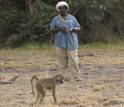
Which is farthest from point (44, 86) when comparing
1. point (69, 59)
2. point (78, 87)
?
point (69, 59)

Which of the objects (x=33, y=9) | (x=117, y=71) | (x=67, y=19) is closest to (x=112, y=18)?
(x=33, y=9)

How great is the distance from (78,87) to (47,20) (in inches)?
333

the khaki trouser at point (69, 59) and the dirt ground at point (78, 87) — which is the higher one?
the khaki trouser at point (69, 59)

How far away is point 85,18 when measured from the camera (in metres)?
15.4

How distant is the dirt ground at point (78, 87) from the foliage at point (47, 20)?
16.3ft

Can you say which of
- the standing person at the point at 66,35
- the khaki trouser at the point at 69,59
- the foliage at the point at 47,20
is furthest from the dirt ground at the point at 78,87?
the foliage at the point at 47,20

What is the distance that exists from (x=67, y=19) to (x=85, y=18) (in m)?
8.89

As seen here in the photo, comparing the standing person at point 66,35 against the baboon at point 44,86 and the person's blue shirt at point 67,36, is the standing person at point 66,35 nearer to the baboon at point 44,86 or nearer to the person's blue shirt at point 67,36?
the person's blue shirt at point 67,36

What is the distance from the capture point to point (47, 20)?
14.2 m

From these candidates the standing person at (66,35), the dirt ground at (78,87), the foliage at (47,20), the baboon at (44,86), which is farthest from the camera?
the foliage at (47,20)

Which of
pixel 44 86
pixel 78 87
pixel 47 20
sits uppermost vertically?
pixel 47 20

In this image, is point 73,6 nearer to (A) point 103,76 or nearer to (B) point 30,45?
(B) point 30,45

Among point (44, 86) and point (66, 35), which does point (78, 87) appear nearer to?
point (66, 35)

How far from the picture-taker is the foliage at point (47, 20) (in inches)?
568
